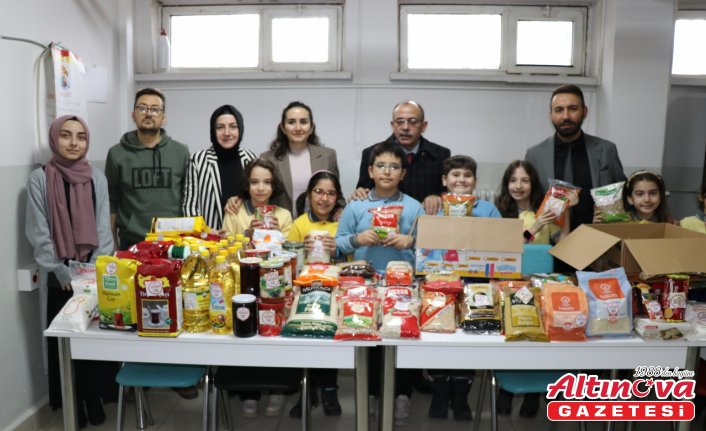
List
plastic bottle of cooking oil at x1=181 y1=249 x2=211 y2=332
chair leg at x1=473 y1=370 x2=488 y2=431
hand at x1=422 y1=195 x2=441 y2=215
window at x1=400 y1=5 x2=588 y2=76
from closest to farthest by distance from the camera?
plastic bottle of cooking oil at x1=181 y1=249 x2=211 y2=332 < chair leg at x1=473 y1=370 x2=488 y2=431 < hand at x1=422 y1=195 x2=441 y2=215 < window at x1=400 y1=5 x2=588 y2=76

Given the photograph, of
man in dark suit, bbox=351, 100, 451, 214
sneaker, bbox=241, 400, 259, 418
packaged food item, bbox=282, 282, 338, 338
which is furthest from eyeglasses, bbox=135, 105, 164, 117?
sneaker, bbox=241, 400, 259, 418

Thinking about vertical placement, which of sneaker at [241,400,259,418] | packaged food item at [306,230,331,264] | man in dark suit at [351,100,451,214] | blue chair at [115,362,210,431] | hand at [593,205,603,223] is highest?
man in dark suit at [351,100,451,214]

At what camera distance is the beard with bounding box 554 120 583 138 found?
306 centimetres

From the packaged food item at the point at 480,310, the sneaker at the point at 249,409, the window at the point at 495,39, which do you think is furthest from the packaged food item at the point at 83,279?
the window at the point at 495,39

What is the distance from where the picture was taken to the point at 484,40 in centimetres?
442

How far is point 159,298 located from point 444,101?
3.02 metres

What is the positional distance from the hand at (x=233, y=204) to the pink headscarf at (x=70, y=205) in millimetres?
707

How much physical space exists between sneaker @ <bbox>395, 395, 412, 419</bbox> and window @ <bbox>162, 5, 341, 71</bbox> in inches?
106

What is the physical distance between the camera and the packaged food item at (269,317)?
193cm

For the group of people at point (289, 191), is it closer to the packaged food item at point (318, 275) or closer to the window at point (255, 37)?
the packaged food item at point (318, 275)

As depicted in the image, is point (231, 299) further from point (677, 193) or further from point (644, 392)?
point (677, 193)

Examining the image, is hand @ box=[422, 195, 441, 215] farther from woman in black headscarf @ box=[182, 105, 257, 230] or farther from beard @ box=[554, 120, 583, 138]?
woman in black headscarf @ box=[182, 105, 257, 230]

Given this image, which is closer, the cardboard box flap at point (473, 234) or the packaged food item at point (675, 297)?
the packaged food item at point (675, 297)

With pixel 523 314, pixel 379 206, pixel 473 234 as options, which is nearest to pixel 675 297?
pixel 523 314
